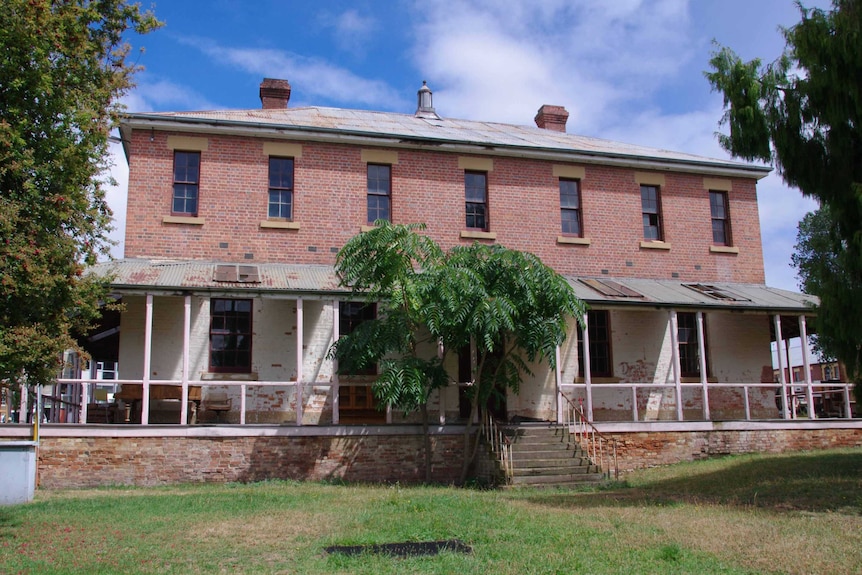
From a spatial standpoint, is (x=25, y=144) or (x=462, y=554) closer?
(x=462, y=554)


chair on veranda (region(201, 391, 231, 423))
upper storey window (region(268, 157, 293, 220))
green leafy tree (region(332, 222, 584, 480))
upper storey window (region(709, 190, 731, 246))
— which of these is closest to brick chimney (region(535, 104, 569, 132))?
upper storey window (region(709, 190, 731, 246))

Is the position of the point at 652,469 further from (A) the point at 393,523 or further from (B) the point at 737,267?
(A) the point at 393,523

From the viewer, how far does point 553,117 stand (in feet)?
77.9

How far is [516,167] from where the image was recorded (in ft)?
61.9

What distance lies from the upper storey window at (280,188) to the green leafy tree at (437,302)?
3954 mm

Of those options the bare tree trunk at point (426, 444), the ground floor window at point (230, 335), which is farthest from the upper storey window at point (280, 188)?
the bare tree trunk at point (426, 444)

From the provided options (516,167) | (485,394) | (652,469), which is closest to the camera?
(485,394)

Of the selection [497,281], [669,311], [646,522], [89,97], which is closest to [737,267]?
[669,311]

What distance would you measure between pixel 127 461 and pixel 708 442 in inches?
453

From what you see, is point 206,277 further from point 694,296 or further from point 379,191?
point 694,296

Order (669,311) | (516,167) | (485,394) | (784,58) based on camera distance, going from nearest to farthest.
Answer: (784,58), (485,394), (669,311), (516,167)

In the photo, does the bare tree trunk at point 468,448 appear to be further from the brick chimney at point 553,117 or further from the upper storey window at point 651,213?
the brick chimney at point 553,117

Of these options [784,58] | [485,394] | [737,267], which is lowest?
[485,394]

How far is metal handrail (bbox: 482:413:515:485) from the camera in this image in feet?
45.3
